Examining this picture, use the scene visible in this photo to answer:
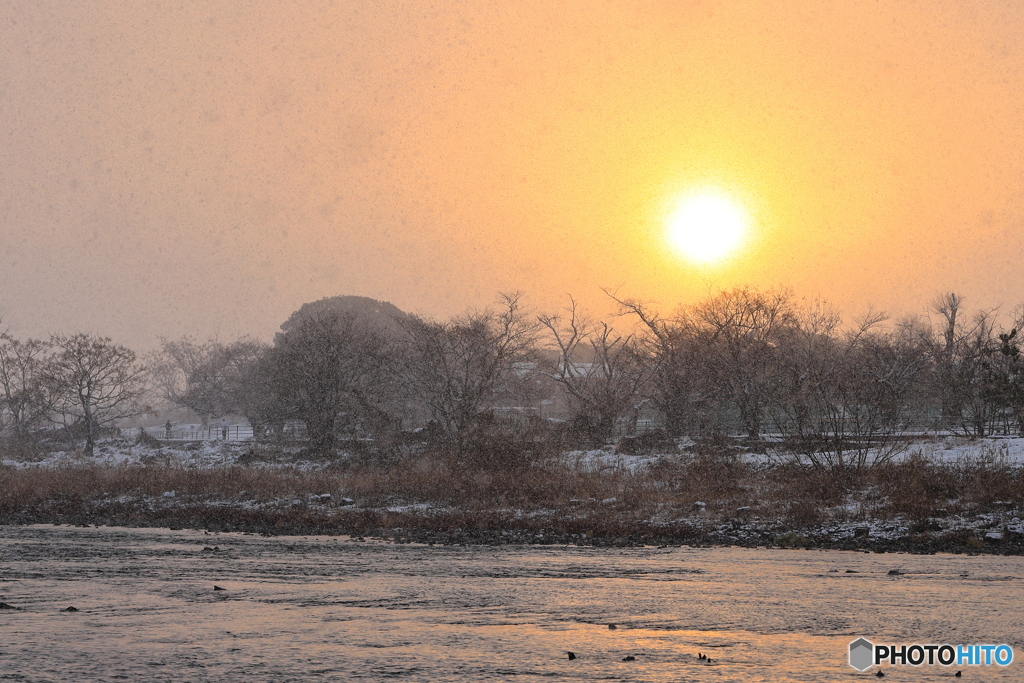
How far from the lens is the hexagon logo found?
9381 millimetres

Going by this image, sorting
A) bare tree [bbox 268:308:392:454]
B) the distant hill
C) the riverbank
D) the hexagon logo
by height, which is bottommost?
the hexagon logo

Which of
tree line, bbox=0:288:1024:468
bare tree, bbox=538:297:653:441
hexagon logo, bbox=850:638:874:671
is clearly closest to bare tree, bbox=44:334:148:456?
tree line, bbox=0:288:1024:468

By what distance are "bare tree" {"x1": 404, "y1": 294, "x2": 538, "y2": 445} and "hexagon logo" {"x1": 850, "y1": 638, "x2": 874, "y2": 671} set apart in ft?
125

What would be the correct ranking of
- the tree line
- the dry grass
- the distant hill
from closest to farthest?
1. the dry grass
2. the tree line
3. the distant hill

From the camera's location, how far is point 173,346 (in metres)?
138

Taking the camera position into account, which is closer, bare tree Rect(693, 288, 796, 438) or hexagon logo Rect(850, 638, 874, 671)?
hexagon logo Rect(850, 638, 874, 671)

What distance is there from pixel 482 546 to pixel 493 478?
501 inches

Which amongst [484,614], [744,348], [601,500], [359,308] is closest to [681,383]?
[744,348]

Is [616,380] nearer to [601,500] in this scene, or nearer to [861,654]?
[601,500]

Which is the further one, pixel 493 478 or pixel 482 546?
pixel 493 478

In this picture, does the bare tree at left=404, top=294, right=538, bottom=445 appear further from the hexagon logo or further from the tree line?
the hexagon logo

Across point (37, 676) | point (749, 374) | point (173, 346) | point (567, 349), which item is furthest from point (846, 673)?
point (173, 346)

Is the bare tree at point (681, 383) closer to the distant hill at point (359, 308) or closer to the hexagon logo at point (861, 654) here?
the hexagon logo at point (861, 654)

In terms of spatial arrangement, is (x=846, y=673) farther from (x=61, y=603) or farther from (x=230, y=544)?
(x=230, y=544)
